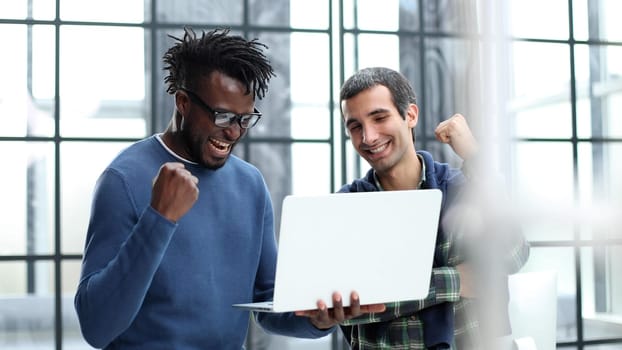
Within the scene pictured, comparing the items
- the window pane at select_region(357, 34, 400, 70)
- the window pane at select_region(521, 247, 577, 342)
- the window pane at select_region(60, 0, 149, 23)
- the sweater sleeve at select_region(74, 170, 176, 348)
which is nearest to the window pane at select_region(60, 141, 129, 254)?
the window pane at select_region(60, 0, 149, 23)

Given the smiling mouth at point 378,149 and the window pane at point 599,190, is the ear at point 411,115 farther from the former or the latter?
the window pane at point 599,190

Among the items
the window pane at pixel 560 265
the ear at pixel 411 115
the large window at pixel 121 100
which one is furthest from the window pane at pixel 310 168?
the window pane at pixel 560 265

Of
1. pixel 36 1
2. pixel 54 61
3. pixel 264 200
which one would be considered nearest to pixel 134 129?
pixel 54 61

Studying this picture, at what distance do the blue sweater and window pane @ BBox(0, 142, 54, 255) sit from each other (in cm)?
197

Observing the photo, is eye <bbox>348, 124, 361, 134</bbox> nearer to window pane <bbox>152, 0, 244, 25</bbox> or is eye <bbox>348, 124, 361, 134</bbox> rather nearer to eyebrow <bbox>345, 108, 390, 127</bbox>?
eyebrow <bbox>345, 108, 390, 127</bbox>

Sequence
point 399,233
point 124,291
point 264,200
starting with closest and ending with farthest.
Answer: point 399,233 → point 124,291 → point 264,200

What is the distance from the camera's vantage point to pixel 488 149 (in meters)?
0.24

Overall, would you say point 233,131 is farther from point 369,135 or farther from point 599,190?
point 599,190

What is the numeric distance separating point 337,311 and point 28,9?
2.55 meters

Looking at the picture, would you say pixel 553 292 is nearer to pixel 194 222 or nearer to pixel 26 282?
pixel 194 222

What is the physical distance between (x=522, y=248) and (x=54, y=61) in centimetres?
282

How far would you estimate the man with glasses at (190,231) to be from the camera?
0.84 meters

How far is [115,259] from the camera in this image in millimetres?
849

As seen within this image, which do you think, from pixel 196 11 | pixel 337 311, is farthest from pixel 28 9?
pixel 337 311
